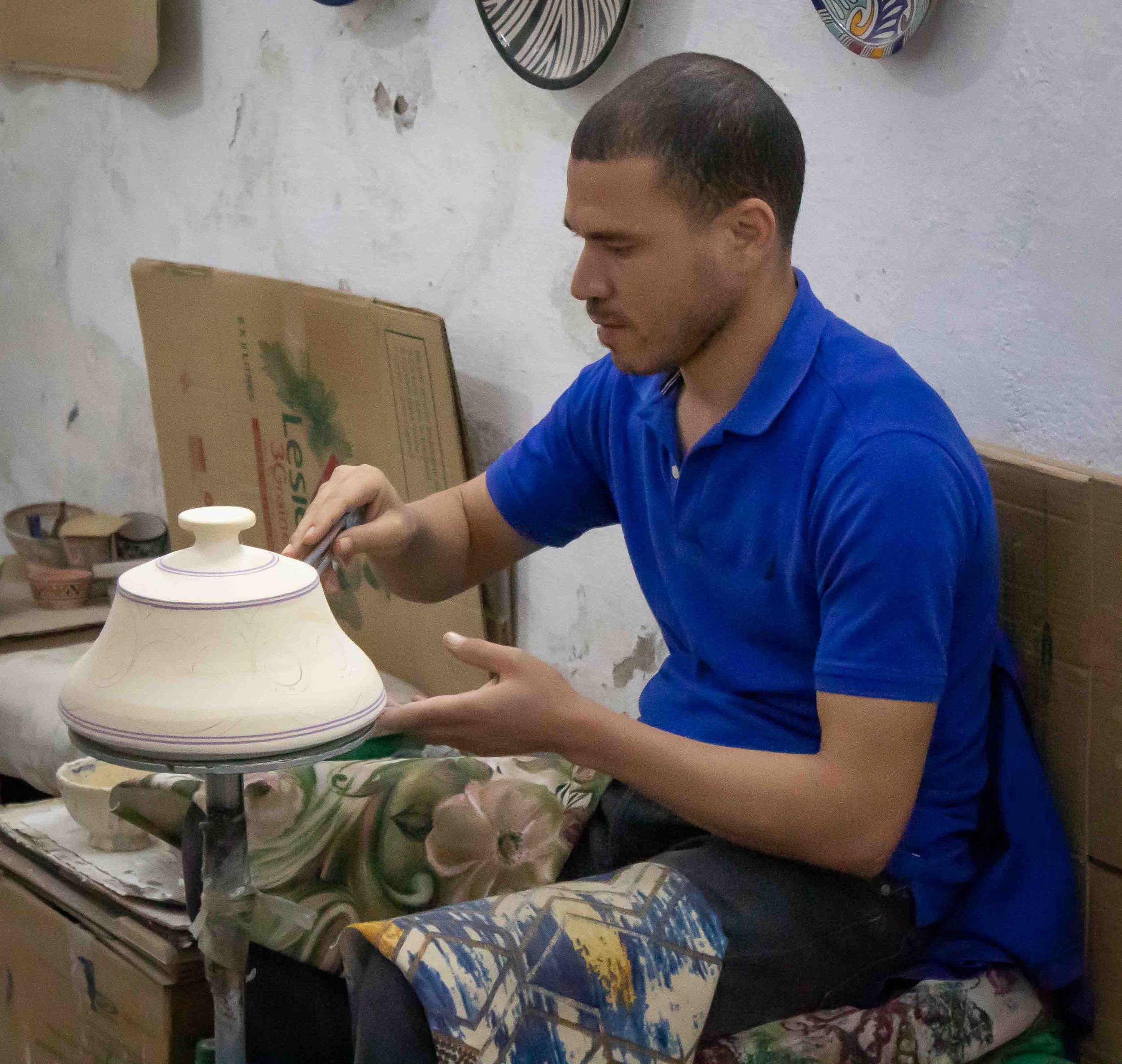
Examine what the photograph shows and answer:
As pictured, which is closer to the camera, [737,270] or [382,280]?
[737,270]

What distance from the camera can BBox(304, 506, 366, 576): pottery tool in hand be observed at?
4.93ft

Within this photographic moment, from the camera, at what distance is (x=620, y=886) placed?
1300mm

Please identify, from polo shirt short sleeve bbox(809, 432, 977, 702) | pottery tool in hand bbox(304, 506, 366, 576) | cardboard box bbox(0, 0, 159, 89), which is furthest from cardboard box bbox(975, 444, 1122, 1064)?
cardboard box bbox(0, 0, 159, 89)

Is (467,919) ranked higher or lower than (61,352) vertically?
lower

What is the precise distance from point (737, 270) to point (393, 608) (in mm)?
1263

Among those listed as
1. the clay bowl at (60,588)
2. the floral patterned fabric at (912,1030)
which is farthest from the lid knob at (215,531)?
the clay bowl at (60,588)

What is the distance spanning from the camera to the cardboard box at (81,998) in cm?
171

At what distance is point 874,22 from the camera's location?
1.61m

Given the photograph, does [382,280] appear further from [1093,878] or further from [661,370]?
[1093,878]

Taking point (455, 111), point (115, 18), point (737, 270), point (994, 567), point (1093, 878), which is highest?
point (115, 18)

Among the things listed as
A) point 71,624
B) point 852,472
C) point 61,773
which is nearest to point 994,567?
point 852,472

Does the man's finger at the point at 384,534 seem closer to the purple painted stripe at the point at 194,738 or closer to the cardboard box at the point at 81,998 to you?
the purple painted stripe at the point at 194,738

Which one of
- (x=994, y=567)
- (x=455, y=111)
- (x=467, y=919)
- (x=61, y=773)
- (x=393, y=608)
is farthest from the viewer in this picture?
(x=393, y=608)

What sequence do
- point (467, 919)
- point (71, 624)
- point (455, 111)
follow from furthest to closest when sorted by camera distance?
point (71, 624) < point (455, 111) < point (467, 919)
